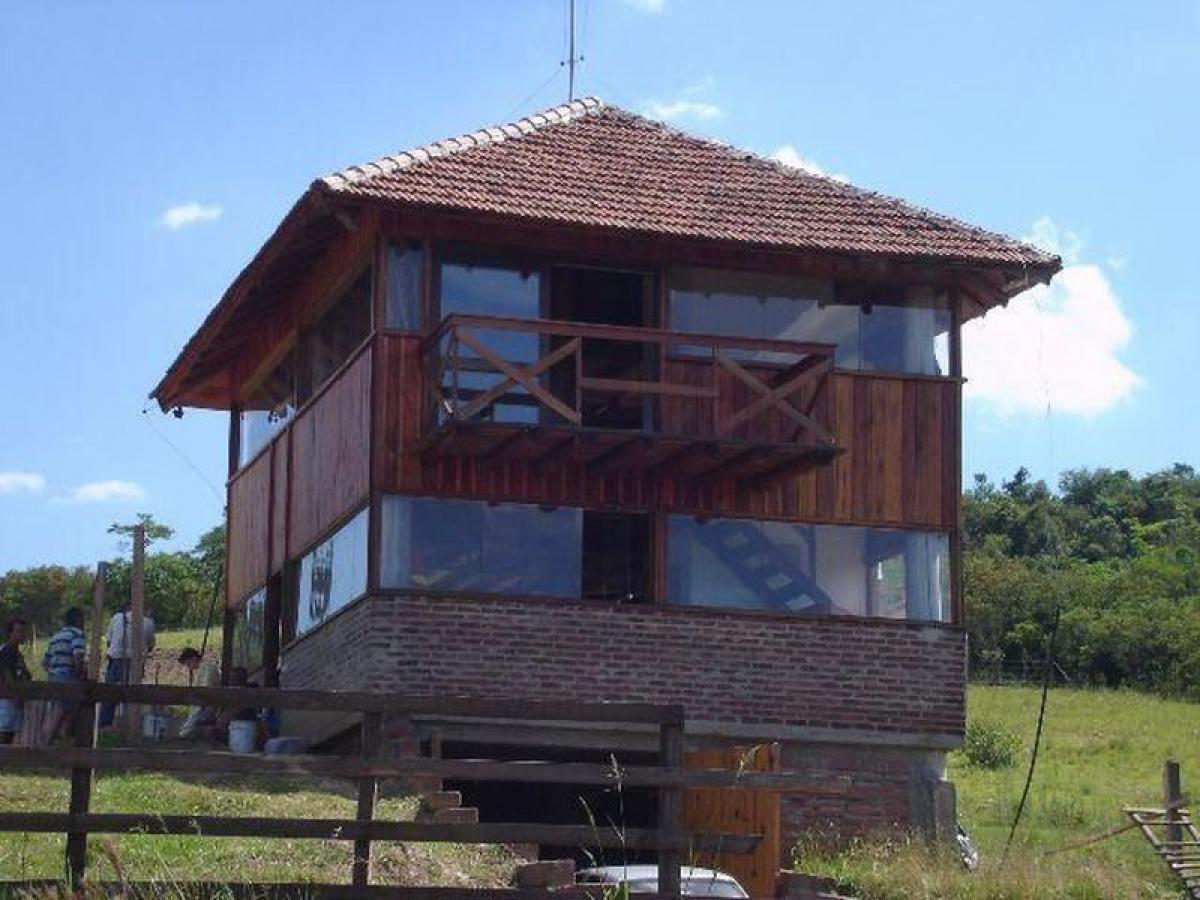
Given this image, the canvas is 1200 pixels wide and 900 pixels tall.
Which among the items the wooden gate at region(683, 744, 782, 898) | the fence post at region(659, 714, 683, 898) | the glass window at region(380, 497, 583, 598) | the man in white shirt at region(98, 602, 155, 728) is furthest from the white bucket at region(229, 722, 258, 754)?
the fence post at region(659, 714, 683, 898)

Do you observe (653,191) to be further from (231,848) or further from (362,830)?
(362,830)

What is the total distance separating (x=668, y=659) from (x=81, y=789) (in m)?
10.5

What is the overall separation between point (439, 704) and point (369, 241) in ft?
33.4

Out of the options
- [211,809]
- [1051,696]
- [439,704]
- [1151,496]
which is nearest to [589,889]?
[439,704]

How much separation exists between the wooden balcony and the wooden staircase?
6166mm

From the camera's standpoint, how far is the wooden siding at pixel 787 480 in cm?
2303

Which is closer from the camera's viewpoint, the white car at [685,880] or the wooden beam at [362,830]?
the wooden beam at [362,830]

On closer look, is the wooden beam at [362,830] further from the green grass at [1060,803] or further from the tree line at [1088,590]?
the tree line at [1088,590]

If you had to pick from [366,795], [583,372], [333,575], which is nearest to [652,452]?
[583,372]

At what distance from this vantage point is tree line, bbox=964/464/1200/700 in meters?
62.7

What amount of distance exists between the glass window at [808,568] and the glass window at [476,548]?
122 cm

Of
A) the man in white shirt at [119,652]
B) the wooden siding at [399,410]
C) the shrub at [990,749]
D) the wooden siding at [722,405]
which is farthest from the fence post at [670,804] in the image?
the shrub at [990,749]

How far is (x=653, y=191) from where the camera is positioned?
24.8 meters

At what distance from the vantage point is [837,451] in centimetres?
2298
